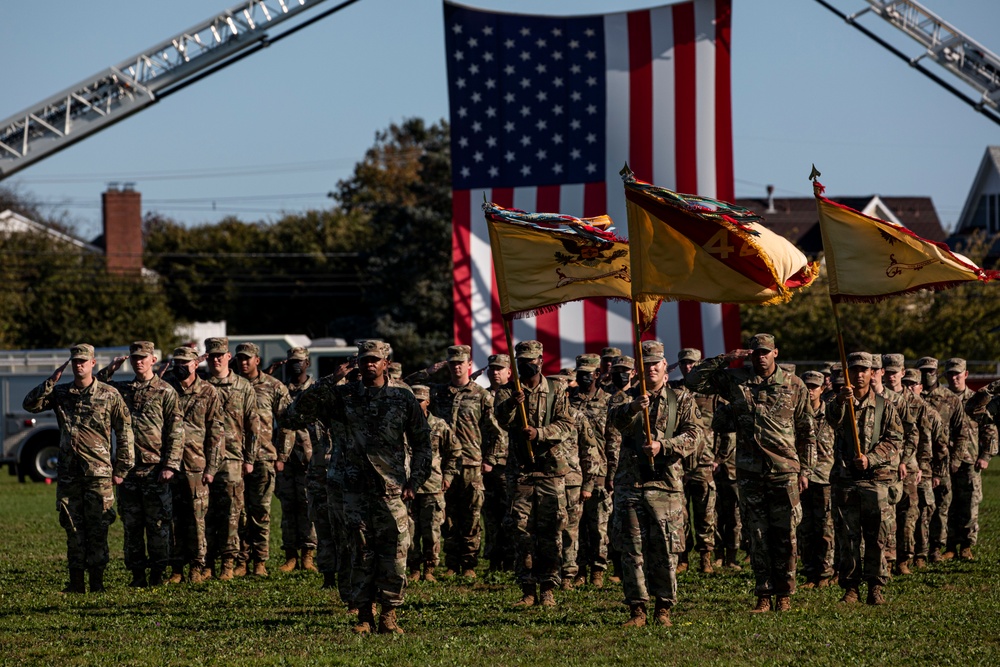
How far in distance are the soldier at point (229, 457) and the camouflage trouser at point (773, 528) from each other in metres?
5.15

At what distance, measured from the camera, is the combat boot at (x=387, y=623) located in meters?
10.5

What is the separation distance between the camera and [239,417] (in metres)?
13.9

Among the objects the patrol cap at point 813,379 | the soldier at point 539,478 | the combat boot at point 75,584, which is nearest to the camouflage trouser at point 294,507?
the combat boot at point 75,584

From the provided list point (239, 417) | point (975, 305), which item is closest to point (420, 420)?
point (239, 417)

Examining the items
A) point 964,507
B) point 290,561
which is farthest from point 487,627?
point 964,507

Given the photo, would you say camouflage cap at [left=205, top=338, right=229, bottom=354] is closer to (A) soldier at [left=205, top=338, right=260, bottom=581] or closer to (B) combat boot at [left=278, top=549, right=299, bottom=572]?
(A) soldier at [left=205, top=338, right=260, bottom=581]

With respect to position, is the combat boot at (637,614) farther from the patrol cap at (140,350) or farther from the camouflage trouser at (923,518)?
the patrol cap at (140,350)

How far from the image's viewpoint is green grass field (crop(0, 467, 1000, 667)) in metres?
9.70

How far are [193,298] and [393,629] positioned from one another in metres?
62.0

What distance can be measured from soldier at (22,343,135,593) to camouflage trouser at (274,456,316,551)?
7.05 feet

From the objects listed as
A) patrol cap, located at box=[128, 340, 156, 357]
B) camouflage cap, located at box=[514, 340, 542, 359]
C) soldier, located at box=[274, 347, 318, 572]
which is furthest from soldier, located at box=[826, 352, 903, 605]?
patrol cap, located at box=[128, 340, 156, 357]

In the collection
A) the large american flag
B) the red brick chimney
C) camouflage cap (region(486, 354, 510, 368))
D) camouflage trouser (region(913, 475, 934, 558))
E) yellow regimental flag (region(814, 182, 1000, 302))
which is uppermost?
the red brick chimney

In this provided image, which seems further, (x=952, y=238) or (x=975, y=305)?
(x=952, y=238)

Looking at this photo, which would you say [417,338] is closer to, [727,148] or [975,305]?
[975,305]
